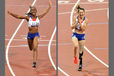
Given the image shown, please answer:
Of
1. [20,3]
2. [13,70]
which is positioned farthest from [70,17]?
[13,70]

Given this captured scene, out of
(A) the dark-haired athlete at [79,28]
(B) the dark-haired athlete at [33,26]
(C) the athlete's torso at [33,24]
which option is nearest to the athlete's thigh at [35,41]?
(B) the dark-haired athlete at [33,26]

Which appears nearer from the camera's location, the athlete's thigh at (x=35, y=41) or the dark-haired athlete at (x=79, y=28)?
the dark-haired athlete at (x=79, y=28)

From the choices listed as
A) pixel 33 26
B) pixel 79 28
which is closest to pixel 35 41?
pixel 33 26

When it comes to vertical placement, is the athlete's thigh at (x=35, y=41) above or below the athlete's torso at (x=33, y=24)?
below

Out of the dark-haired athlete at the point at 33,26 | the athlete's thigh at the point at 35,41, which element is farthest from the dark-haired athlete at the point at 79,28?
the athlete's thigh at the point at 35,41

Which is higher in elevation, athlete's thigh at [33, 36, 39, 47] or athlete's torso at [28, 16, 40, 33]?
athlete's torso at [28, 16, 40, 33]

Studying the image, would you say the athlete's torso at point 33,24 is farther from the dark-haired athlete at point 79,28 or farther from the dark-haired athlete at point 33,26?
the dark-haired athlete at point 79,28

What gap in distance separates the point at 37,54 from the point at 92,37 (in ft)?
5.54

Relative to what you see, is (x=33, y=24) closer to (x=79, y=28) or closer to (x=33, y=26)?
(x=33, y=26)

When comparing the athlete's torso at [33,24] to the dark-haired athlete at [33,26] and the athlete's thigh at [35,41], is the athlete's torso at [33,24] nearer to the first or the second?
the dark-haired athlete at [33,26]

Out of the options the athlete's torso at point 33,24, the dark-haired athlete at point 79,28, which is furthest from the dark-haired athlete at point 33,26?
the dark-haired athlete at point 79,28

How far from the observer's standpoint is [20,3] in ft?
35.6

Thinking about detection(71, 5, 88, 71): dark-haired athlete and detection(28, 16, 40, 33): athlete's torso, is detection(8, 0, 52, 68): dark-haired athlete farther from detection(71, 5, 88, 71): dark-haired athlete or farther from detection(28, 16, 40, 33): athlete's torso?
detection(71, 5, 88, 71): dark-haired athlete

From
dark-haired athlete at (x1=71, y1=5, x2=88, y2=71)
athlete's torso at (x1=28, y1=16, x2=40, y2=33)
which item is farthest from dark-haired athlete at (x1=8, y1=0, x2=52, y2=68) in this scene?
dark-haired athlete at (x1=71, y1=5, x2=88, y2=71)
